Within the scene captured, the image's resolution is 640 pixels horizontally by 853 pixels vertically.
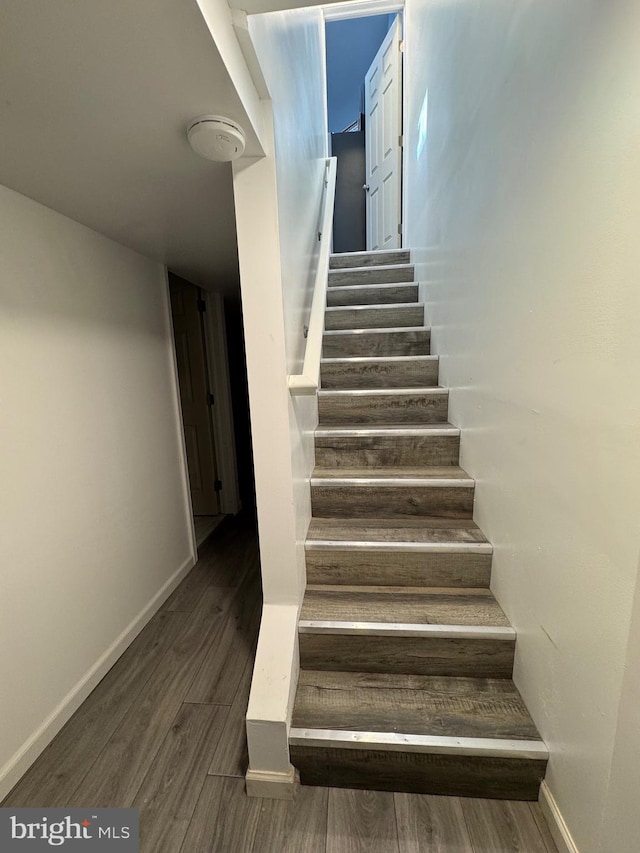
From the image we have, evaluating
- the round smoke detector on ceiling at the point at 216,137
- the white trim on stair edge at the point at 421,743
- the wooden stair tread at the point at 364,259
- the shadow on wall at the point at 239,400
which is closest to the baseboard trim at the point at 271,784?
the white trim on stair edge at the point at 421,743

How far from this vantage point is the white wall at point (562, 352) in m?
0.74

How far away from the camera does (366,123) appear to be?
13.6ft

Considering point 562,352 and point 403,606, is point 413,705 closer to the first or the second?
point 403,606

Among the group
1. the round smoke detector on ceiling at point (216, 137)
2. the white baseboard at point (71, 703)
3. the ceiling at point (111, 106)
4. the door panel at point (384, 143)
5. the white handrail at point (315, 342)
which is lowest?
the white baseboard at point (71, 703)

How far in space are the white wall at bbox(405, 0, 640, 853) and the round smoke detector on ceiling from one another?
818mm

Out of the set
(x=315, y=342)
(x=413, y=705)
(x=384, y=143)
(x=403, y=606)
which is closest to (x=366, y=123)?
(x=384, y=143)

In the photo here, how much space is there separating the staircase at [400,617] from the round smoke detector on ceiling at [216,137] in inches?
46.7

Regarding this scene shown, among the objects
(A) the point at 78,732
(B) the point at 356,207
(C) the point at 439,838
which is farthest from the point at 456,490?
(B) the point at 356,207

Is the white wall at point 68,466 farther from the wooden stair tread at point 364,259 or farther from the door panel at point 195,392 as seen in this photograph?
the wooden stair tread at point 364,259

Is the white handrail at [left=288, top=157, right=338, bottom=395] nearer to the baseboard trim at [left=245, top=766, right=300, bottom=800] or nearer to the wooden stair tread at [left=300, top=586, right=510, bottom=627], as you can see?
the wooden stair tread at [left=300, top=586, right=510, bottom=627]

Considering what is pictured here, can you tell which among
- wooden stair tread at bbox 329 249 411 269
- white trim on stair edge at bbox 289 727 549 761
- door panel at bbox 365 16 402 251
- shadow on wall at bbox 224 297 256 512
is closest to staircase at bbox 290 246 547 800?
white trim on stair edge at bbox 289 727 549 761

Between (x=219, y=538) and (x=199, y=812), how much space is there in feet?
6.17

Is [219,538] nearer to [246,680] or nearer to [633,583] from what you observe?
[246,680]

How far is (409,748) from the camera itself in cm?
108
